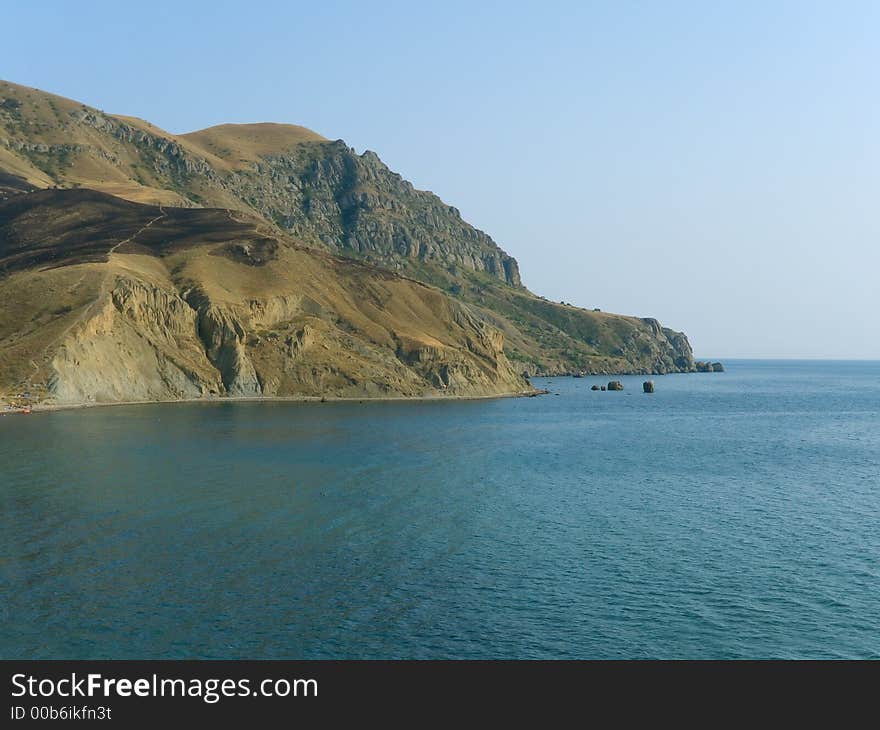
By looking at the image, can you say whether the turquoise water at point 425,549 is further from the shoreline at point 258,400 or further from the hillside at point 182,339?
the hillside at point 182,339

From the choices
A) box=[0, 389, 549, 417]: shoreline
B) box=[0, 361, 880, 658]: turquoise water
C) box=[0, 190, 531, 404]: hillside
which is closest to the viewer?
box=[0, 361, 880, 658]: turquoise water

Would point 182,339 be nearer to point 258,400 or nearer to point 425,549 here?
point 258,400

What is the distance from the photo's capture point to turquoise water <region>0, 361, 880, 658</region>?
3772 centimetres

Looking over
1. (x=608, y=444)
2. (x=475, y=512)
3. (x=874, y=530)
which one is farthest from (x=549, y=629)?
(x=608, y=444)

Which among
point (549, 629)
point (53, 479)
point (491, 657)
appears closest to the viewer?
point (491, 657)

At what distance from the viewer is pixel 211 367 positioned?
169 meters

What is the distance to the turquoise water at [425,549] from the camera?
37719 millimetres

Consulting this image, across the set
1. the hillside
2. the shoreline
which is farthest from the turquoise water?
the hillside

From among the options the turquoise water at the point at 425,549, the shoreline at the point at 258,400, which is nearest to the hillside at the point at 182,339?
the shoreline at the point at 258,400

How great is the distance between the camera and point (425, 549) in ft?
175

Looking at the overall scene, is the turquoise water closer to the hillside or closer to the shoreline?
the shoreline

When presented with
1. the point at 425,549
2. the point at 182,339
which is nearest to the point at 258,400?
the point at 182,339
